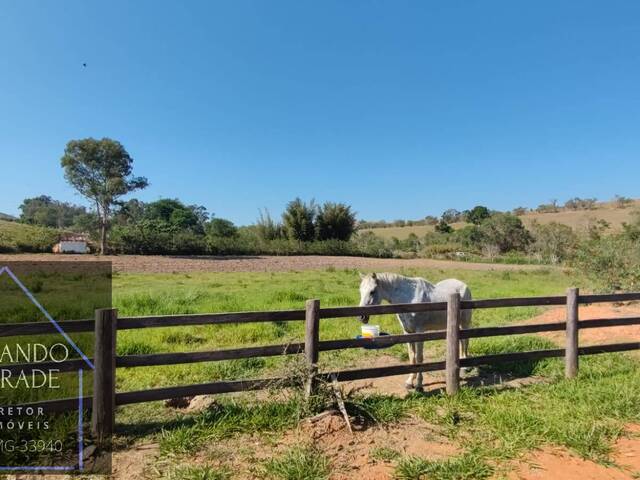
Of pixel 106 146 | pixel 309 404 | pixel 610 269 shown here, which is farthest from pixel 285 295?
pixel 106 146

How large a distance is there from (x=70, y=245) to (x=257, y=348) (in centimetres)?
2916

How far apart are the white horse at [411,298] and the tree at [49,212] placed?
228 feet

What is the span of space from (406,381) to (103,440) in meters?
3.93

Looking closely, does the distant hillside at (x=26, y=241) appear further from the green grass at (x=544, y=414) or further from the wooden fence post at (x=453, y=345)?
the green grass at (x=544, y=414)

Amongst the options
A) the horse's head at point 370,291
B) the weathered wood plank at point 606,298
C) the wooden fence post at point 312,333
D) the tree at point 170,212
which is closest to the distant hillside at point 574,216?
the tree at point 170,212

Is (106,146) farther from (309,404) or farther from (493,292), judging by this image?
(309,404)

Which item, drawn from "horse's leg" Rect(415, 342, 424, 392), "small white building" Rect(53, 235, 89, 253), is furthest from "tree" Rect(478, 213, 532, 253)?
"horse's leg" Rect(415, 342, 424, 392)

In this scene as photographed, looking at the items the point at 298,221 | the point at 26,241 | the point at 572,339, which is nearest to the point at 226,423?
the point at 572,339

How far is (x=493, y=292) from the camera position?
50.4 ft

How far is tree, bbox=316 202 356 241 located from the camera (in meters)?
41.1

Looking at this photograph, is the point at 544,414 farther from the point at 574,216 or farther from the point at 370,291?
the point at 574,216

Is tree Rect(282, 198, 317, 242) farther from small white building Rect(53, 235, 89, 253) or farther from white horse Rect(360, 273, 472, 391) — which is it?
white horse Rect(360, 273, 472, 391)

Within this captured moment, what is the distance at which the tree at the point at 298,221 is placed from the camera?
1582 inches

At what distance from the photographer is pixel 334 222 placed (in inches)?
1630
